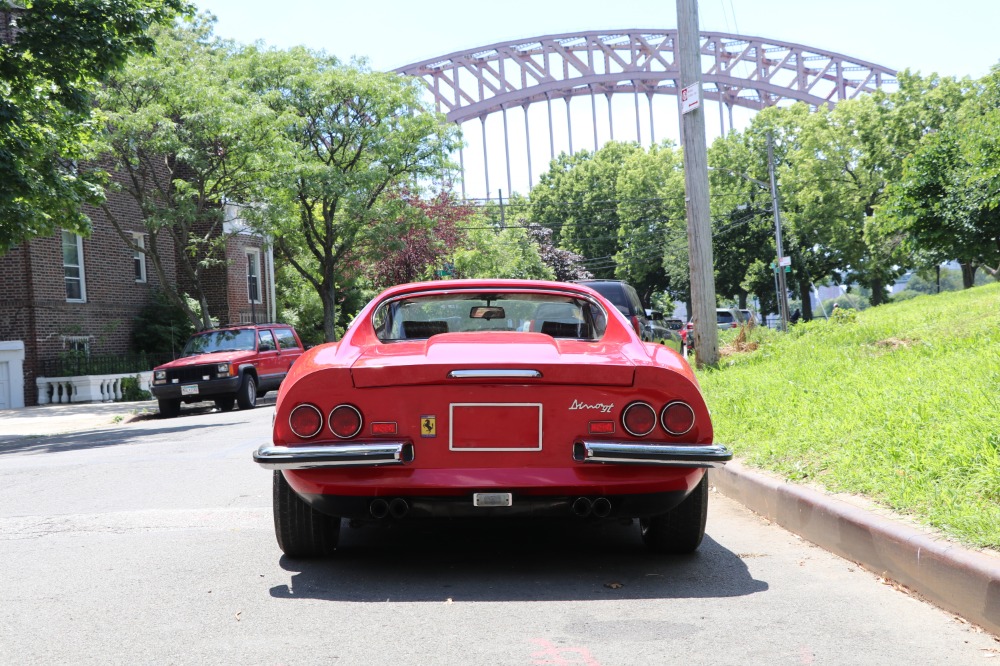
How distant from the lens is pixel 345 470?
179 inches

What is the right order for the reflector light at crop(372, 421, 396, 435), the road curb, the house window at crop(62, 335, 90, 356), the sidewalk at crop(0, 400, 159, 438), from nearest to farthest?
1. the road curb
2. the reflector light at crop(372, 421, 396, 435)
3. the sidewalk at crop(0, 400, 159, 438)
4. the house window at crop(62, 335, 90, 356)

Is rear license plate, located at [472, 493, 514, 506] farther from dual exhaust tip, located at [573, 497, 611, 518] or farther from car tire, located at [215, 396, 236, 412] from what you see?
car tire, located at [215, 396, 236, 412]

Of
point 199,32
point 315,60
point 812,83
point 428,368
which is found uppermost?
point 812,83

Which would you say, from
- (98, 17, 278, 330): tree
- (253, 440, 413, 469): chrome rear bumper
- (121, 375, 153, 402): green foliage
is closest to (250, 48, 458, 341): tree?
(98, 17, 278, 330): tree

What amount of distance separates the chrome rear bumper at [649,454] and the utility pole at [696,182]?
414 inches

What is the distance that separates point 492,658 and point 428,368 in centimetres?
139

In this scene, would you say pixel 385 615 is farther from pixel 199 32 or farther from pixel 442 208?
pixel 442 208

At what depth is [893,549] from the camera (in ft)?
14.9

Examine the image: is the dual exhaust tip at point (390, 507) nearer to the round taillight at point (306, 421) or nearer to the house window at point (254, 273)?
the round taillight at point (306, 421)

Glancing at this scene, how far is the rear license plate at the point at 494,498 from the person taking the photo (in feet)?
14.6

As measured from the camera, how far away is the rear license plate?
446 centimetres

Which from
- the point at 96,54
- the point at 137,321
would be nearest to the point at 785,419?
the point at 96,54

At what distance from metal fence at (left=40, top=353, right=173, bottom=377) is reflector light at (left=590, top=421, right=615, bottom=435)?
77.1 ft

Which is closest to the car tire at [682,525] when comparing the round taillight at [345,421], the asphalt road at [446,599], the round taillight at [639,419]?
the asphalt road at [446,599]
